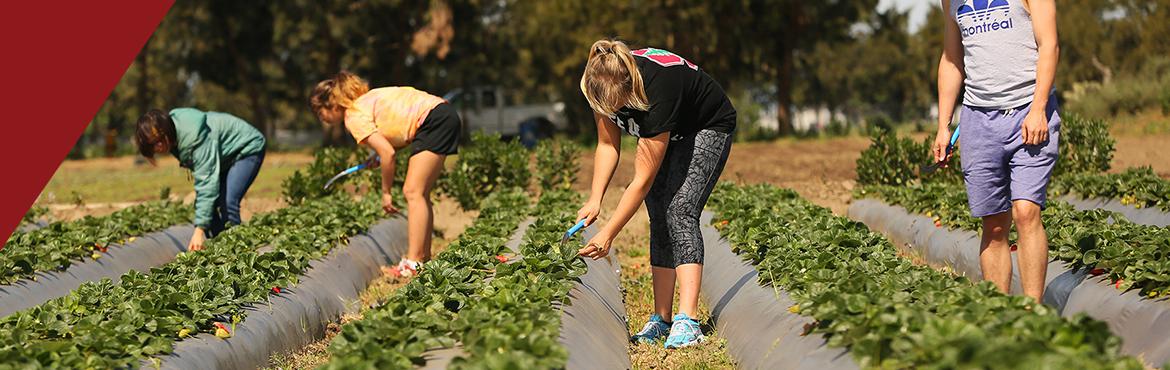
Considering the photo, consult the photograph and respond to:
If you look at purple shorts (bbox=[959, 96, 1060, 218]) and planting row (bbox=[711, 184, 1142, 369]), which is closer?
planting row (bbox=[711, 184, 1142, 369])

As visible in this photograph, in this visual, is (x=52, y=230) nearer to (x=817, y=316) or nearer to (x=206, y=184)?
(x=206, y=184)

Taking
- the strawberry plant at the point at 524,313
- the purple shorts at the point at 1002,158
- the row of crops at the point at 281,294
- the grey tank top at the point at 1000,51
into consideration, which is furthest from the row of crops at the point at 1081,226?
the row of crops at the point at 281,294

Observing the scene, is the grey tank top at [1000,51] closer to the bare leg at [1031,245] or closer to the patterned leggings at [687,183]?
the bare leg at [1031,245]

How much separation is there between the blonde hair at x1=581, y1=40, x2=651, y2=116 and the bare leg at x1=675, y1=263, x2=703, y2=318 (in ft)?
2.78

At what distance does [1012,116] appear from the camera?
4973mm

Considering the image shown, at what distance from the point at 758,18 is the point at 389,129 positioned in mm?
22010

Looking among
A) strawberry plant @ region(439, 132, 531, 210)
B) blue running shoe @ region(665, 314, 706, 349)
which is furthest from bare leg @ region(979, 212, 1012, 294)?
strawberry plant @ region(439, 132, 531, 210)

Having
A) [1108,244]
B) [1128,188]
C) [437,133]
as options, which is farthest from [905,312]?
[1128,188]

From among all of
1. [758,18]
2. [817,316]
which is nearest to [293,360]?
[817,316]

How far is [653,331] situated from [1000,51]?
2000 mm

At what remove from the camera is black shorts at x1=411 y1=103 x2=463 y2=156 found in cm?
802

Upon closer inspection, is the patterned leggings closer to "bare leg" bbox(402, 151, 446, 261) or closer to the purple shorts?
the purple shorts

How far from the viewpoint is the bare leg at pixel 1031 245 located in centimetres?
492

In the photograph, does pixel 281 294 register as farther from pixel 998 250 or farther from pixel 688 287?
pixel 998 250
